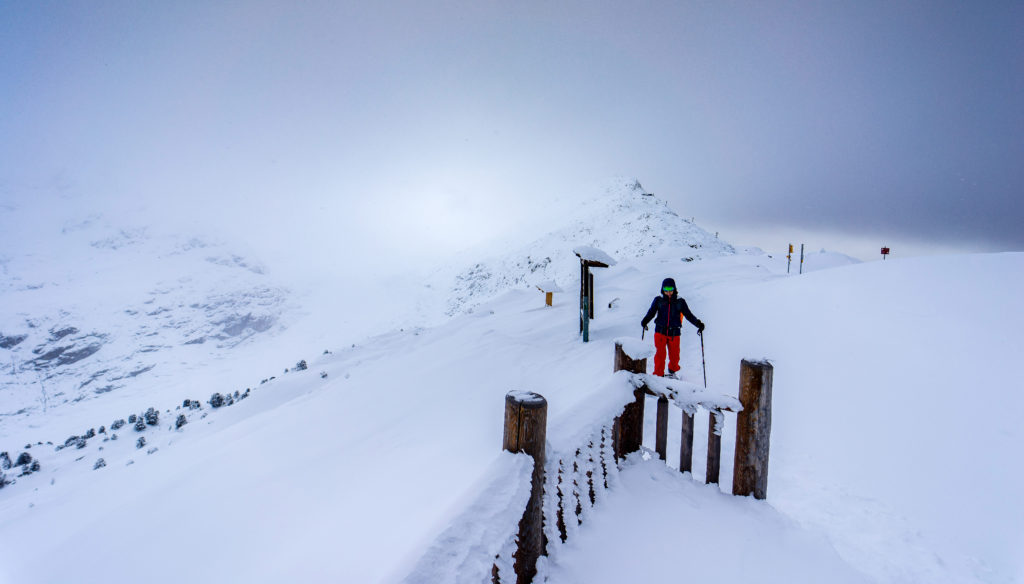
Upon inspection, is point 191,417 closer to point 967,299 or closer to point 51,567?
point 51,567

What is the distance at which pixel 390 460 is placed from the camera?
482cm

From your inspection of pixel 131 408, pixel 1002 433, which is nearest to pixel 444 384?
pixel 1002 433

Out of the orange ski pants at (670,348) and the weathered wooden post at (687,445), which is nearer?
the weathered wooden post at (687,445)

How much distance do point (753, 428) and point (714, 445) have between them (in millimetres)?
384

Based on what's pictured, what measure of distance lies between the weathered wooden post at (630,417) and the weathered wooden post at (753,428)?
80cm

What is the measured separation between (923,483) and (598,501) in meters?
3.89

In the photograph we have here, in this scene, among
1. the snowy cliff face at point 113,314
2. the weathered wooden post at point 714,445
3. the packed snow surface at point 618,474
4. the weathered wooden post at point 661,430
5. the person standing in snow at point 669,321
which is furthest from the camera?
the snowy cliff face at point 113,314

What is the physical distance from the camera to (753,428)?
3076mm

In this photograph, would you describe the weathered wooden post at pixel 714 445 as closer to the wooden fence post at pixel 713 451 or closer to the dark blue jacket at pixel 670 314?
the wooden fence post at pixel 713 451

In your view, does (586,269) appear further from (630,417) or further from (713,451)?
(713,451)

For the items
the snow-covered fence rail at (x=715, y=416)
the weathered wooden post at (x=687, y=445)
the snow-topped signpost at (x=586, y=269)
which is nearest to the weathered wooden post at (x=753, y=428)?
the snow-covered fence rail at (x=715, y=416)

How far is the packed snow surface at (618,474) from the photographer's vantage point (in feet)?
8.58

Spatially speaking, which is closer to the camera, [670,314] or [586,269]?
[670,314]

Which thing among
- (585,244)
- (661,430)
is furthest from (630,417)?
(585,244)
